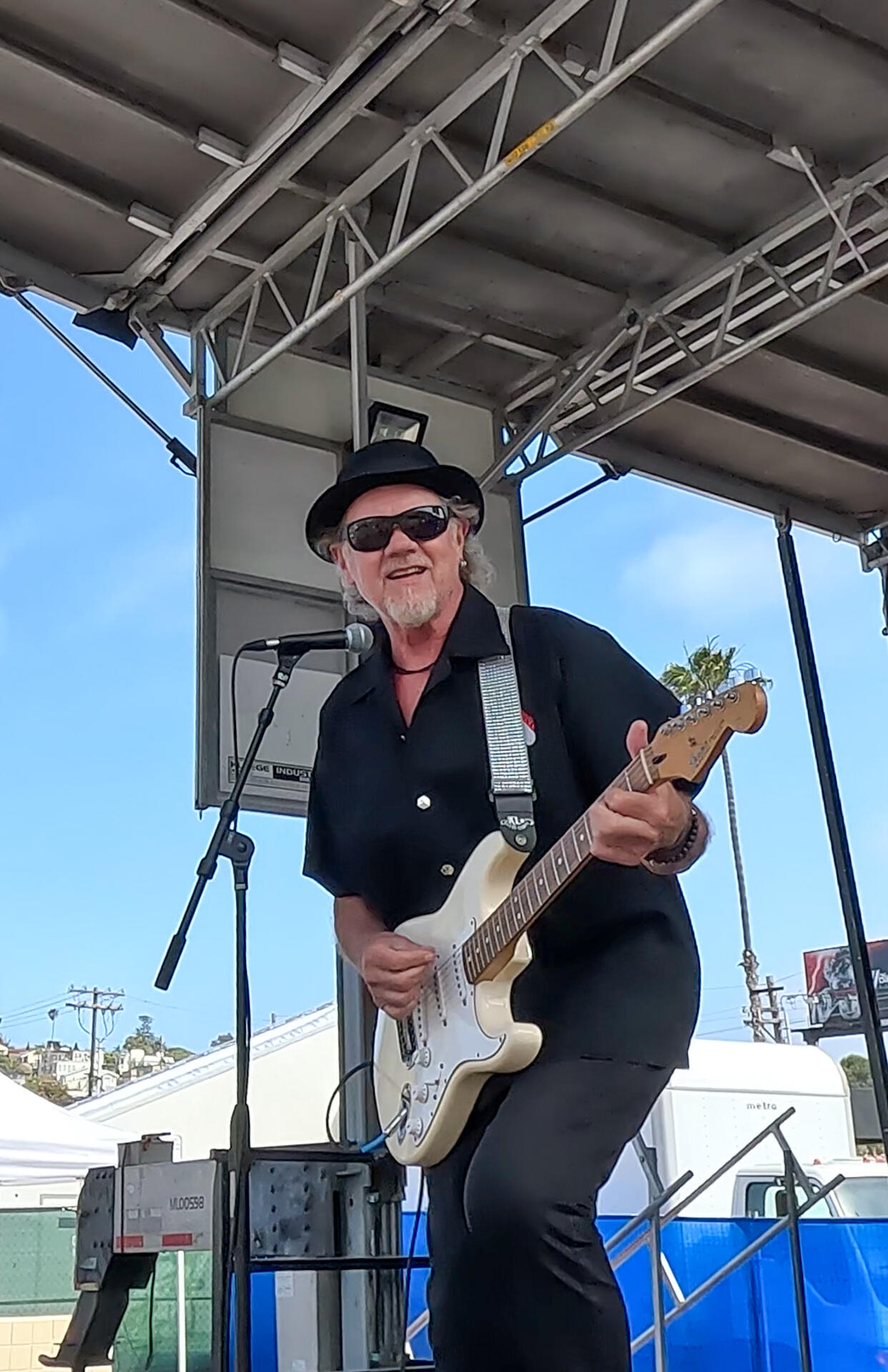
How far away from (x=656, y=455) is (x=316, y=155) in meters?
2.54

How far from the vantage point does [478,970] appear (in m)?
1.95

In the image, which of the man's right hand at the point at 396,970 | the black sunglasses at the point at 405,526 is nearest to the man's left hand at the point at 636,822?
the man's right hand at the point at 396,970

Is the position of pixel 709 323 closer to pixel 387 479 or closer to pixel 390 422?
pixel 390 422

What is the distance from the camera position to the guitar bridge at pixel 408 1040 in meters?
2.11

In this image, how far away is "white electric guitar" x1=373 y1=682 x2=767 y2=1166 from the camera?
65.9 inches

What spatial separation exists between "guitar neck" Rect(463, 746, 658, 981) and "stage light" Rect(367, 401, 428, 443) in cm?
385

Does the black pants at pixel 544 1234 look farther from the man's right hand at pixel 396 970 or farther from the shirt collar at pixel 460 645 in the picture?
the shirt collar at pixel 460 645

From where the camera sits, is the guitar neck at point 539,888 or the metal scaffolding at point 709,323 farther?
the metal scaffolding at point 709,323

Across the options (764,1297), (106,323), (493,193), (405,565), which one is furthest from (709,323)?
(405,565)

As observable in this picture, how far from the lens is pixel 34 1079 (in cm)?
3662

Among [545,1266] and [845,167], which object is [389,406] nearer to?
[845,167]

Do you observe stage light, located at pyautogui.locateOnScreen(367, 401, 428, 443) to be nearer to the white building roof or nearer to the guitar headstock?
the guitar headstock

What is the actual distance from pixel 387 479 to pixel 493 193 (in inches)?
136

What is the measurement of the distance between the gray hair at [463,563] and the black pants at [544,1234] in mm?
954
